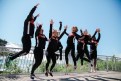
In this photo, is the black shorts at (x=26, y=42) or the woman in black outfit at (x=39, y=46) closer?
the black shorts at (x=26, y=42)

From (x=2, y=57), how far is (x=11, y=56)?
198 cm

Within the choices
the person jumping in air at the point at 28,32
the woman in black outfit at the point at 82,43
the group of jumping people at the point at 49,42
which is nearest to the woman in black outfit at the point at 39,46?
the group of jumping people at the point at 49,42

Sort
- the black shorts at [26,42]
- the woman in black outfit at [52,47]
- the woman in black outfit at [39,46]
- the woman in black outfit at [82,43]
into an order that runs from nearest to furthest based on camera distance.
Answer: the black shorts at [26,42]
the woman in black outfit at [39,46]
the woman in black outfit at [52,47]
the woman in black outfit at [82,43]

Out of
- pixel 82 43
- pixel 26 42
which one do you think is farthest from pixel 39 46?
pixel 82 43

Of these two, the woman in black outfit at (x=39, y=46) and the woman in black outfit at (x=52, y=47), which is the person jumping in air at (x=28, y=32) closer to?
the woman in black outfit at (x=39, y=46)

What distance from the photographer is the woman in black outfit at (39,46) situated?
943 cm

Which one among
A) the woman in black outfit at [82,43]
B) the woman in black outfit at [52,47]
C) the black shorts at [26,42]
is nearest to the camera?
the black shorts at [26,42]

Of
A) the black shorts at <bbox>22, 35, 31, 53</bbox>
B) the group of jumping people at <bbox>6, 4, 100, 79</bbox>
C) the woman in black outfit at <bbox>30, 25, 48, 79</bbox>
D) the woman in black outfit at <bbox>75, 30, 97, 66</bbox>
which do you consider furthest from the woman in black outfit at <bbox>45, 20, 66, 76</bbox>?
the woman in black outfit at <bbox>75, 30, 97, 66</bbox>

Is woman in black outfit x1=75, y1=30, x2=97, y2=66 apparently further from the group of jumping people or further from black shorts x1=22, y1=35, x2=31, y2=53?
black shorts x1=22, y1=35, x2=31, y2=53

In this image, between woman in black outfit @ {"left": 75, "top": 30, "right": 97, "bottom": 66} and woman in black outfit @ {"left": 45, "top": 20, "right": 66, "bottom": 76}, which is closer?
woman in black outfit @ {"left": 45, "top": 20, "right": 66, "bottom": 76}

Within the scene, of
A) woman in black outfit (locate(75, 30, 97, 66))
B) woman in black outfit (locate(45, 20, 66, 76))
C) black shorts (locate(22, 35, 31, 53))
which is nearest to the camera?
black shorts (locate(22, 35, 31, 53))

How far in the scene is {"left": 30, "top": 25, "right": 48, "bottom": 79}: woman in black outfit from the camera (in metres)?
9.43

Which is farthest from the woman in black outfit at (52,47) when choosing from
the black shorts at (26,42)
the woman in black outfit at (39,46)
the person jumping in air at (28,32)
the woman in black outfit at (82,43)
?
the woman in black outfit at (82,43)

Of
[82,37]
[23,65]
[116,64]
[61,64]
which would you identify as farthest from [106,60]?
[23,65]
